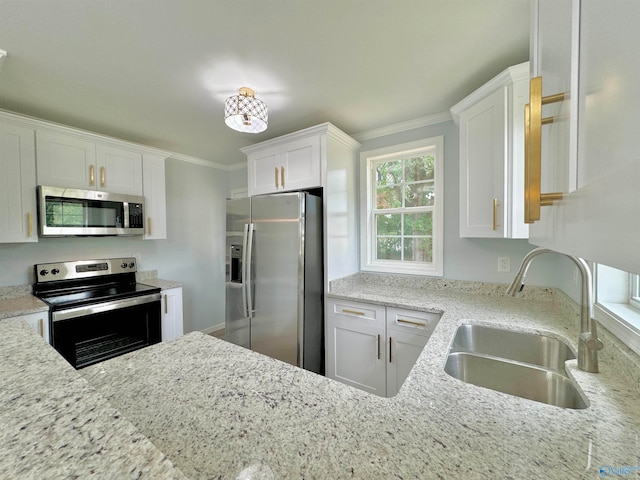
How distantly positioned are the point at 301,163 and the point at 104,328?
85.9 inches

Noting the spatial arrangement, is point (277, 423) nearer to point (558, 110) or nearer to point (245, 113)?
point (558, 110)

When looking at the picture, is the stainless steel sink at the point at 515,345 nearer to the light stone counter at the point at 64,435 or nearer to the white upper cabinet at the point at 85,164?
the light stone counter at the point at 64,435

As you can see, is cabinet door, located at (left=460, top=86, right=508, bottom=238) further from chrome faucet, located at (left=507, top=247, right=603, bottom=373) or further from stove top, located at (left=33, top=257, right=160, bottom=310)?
stove top, located at (left=33, top=257, right=160, bottom=310)

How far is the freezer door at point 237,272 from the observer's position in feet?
7.72

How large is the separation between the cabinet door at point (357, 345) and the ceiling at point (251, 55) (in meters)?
1.66

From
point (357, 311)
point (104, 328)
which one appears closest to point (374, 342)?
point (357, 311)

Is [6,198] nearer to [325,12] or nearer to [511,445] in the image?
[325,12]

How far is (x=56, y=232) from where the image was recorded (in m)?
2.08

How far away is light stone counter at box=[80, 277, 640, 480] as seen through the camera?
51 cm

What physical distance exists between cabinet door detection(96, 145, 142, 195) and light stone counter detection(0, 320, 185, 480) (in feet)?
7.42

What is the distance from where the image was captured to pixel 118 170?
249 centimetres

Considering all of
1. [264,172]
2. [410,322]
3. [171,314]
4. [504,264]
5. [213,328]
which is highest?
[264,172]

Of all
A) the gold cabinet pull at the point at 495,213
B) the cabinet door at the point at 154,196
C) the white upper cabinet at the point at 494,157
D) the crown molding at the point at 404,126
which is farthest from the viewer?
the cabinet door at the point at 154,196

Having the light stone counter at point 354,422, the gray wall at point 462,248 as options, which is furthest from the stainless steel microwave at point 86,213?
the gray wall at point 462,248
